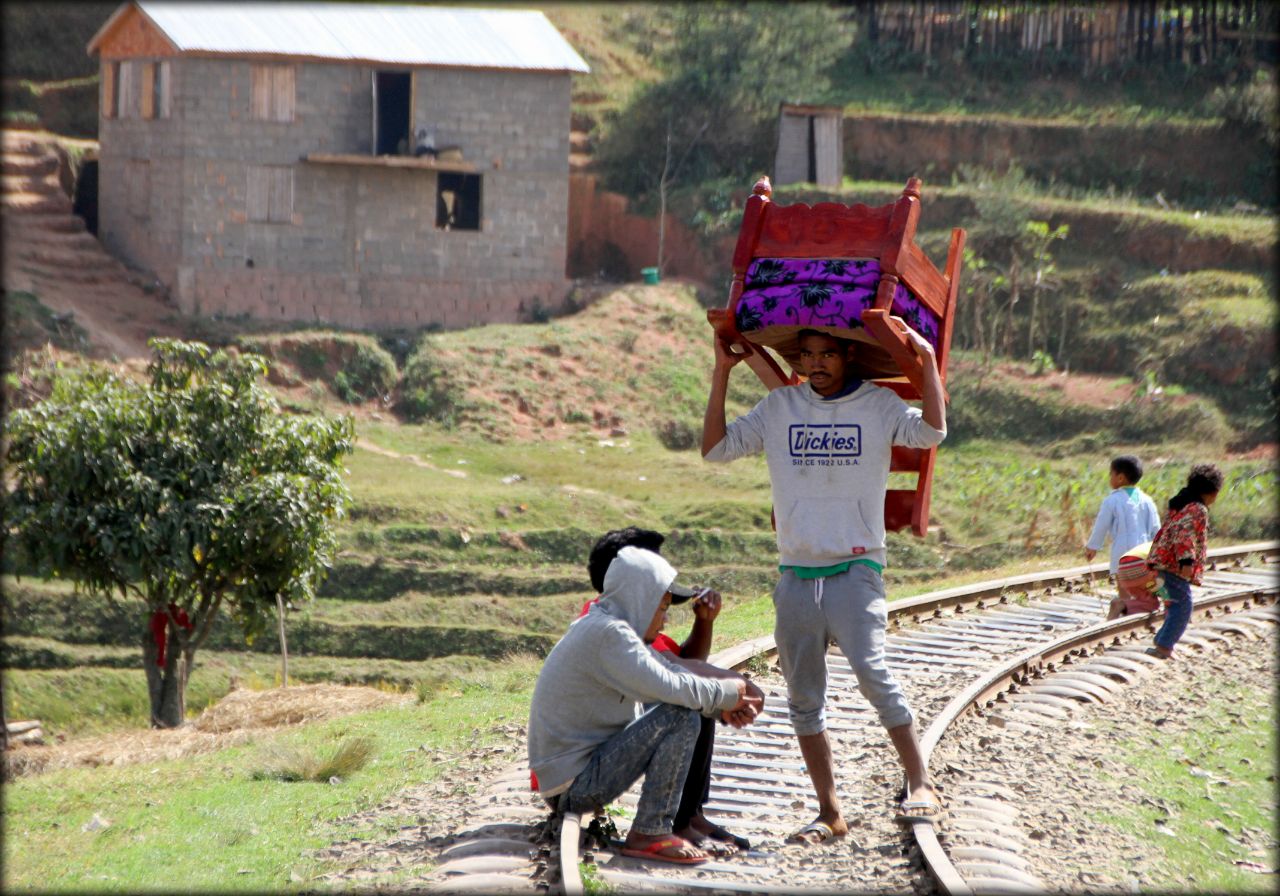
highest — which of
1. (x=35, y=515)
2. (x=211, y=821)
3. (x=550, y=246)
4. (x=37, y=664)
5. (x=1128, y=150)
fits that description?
Result: (x=1128, y=150)

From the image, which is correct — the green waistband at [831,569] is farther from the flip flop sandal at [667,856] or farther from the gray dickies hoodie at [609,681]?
the flip flop sandal at [667,856]

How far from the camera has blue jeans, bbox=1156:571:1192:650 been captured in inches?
421

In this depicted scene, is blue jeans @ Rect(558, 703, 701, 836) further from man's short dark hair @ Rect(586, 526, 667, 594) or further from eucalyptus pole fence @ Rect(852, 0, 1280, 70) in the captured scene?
eucalyptus pole fence @ Rect(852, 0, 1280, 70)

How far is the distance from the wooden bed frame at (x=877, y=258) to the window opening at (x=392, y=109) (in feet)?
88.4

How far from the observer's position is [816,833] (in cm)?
613

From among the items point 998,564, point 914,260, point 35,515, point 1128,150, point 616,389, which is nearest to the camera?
point 914,260

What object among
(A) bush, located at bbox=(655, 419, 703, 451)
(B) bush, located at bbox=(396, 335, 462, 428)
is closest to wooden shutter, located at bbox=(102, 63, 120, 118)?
(B) bush, located at bbox=(396, 335, 462, 428)

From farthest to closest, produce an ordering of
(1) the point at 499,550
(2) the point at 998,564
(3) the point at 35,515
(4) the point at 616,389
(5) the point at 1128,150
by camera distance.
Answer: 1. (5) the point at 1128,150
2. (4) the point at 616,389
3. (1) the point at 499,550
4. (2) the point at 998,564
5. (3) the point at 35,515

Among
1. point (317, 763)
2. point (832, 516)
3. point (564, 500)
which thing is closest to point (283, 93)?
point (564, 500)

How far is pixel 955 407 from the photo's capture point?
28.4 m

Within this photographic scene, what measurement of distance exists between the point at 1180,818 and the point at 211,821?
497 cm

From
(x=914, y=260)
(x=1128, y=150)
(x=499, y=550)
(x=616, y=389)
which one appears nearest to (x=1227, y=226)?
(x=1128, y=150)

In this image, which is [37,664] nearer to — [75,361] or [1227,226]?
[75,361]

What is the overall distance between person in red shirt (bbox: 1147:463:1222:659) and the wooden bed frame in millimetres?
4436
